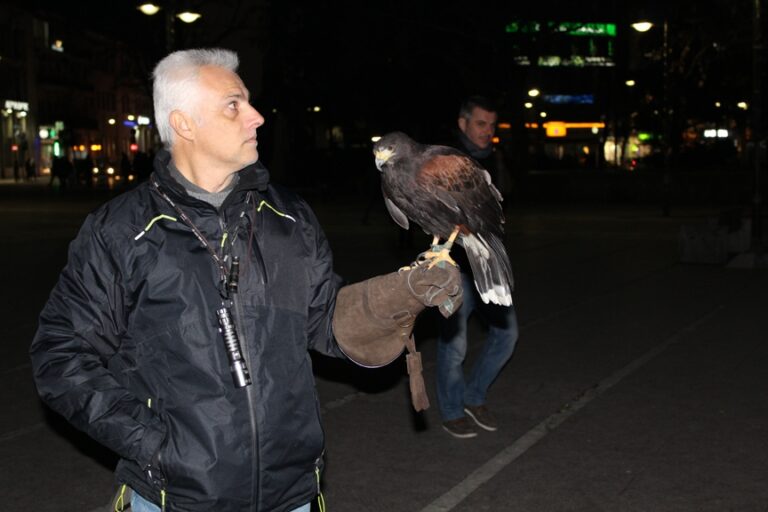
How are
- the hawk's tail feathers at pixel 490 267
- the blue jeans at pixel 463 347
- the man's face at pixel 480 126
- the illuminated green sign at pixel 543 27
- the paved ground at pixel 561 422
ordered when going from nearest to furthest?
the hawk's tail feathers at pixel 490 267, the paved ground at pixel 561 422, the man's face at pixel 480 126, the blue jeans at pixel 463 347, the illuminated green sign at pixel 543 27

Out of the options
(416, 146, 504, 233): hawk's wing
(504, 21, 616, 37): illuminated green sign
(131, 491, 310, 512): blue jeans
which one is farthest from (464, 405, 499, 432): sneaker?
(504, 21, 616, 37): illuminated green sign

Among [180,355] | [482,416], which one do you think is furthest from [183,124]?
[482,416]

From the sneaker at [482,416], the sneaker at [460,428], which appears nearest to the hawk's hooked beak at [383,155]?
the sneaker at [460,428]

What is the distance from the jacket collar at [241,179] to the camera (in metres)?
2.95

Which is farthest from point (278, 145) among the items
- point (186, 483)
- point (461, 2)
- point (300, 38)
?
point (186, 483)

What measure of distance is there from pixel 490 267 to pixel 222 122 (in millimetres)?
1610

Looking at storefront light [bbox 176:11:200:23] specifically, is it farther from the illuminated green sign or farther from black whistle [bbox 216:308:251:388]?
black whistle [bbox 216:308:251:388]

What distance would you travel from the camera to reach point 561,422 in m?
7.23

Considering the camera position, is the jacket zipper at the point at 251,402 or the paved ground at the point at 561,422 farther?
the paved ground at the point at 561,422

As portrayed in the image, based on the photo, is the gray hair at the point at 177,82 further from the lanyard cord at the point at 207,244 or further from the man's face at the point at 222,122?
the lanyard cord at the point at 207,244

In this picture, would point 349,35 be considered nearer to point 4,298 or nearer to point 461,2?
point 461,2

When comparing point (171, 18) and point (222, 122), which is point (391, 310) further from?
point (171, 18)

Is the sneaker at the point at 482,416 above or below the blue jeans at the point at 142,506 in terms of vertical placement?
below

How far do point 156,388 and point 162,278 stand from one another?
32 cm
